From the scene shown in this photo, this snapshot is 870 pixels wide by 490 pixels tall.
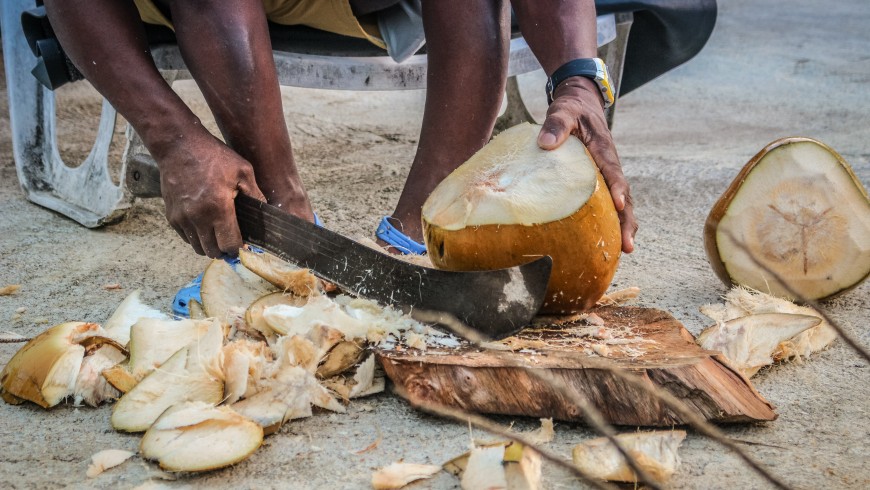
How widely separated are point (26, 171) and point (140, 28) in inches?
48.2

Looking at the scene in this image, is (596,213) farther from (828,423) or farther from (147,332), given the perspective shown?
(147,332)

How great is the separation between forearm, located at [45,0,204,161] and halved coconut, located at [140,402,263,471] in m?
0.62

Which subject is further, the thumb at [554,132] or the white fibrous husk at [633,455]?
the thumb at [554,132]

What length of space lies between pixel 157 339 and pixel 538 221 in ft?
2.26

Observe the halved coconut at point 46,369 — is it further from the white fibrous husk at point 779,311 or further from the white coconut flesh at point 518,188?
the white fibrous husk at point 779,311

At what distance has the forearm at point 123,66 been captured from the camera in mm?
1646

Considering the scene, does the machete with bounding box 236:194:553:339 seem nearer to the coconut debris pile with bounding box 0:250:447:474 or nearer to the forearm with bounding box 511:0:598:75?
the coconut debris pile with bounding box 0:250:447:474

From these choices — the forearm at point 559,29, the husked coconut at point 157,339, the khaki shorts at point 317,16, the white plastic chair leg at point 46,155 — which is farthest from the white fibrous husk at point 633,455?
the white plastic chair leg at point 46,155

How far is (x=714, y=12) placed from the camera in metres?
3.06

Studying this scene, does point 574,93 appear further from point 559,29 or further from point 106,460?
point 106,460

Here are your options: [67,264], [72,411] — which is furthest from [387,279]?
[67,264]

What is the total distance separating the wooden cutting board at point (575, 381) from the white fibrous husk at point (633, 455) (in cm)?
7

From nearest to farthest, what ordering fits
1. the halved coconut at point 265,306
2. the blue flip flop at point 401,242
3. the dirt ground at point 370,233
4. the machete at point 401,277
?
1. the dirt ground at point 370,233
2. the machete at point 401,277
3. the halved coconut at point 265,306
4. the blue flip flop at point 401,242

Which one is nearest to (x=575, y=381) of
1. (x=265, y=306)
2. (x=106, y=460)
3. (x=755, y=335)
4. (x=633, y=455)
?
(x=633, y=455)
